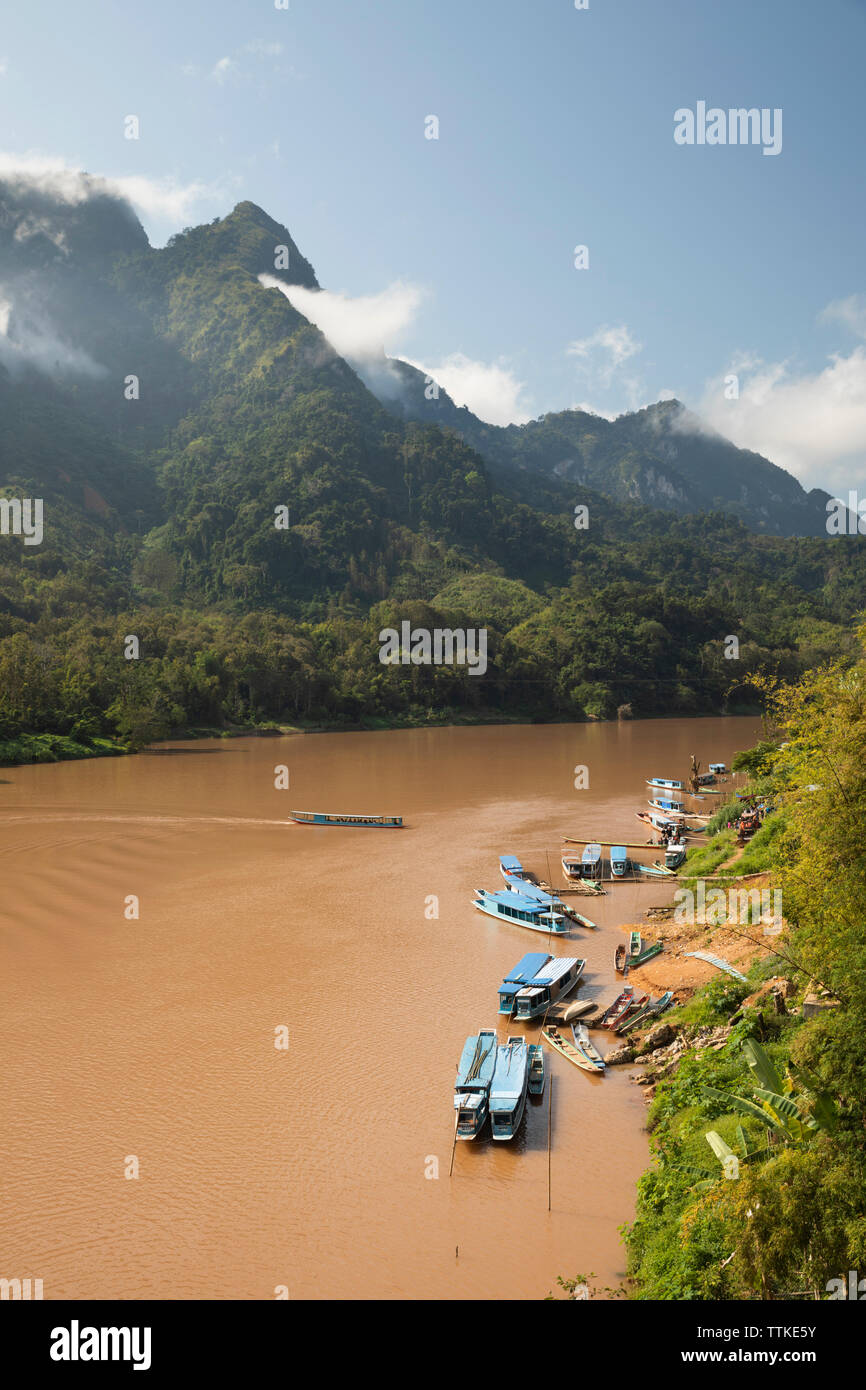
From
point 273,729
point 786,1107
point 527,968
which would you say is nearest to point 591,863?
point 527,968

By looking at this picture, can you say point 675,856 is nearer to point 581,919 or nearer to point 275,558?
point 581,919

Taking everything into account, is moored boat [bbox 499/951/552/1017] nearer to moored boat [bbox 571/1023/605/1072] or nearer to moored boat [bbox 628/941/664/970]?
moored boat [bbox 571/1023/605/1072]

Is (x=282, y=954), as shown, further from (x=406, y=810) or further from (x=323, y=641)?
(x=323, y=641)

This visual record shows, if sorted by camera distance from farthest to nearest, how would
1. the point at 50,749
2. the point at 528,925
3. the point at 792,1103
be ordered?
the point at 50,749 < the point at 528,925 < the point at 792,1103

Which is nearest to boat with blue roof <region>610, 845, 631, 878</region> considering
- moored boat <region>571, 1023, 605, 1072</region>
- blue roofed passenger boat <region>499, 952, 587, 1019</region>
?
blue roofed passenger boat <region>499, 952, 587, 1019</region>

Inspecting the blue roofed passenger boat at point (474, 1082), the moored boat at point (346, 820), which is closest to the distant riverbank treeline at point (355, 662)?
the moored boat at point (346, 820)

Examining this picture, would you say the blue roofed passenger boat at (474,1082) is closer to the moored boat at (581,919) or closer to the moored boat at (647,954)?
the moored boat at (647,954)
